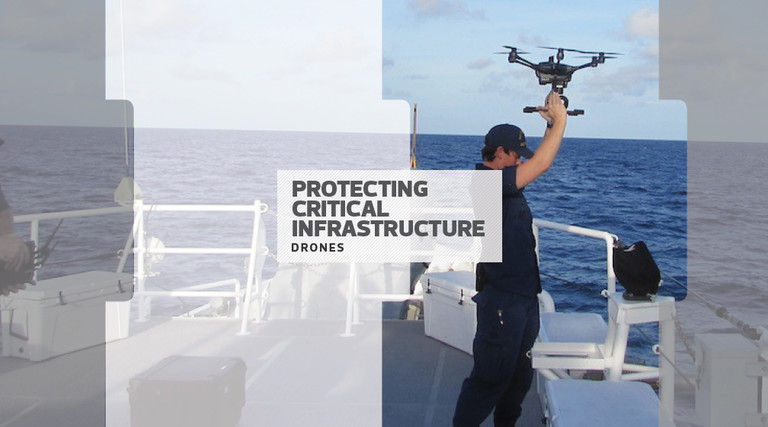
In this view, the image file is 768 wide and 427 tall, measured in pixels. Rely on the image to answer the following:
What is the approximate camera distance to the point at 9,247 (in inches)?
128

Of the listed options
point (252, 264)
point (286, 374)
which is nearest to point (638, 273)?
point (286, 374)

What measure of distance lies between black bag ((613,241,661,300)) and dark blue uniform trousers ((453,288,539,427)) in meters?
0.45

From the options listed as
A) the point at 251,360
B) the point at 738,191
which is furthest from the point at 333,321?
the point at 738,191

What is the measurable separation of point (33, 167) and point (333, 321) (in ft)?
184

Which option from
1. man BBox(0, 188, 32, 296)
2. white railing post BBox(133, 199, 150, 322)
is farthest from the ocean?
man BBox(0, 188, 32, 296)

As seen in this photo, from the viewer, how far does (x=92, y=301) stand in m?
5.54

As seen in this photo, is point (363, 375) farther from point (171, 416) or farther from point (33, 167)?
point (33, 167)

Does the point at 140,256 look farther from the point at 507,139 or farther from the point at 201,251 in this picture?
the point at 507,139

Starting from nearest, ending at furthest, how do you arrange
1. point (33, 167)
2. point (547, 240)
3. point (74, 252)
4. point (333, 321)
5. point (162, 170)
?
point (333, 321) → point (547, 240) → point (74, 252) → point (162, 170) → point (33, 167)

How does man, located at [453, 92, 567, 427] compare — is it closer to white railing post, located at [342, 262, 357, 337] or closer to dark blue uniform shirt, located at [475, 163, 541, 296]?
dark blue uniform shirt, located at [475, 163, 541, 296]

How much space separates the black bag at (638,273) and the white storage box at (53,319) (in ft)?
12.5

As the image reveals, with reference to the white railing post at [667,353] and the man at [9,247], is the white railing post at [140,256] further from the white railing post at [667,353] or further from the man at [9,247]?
the white railing post at [667,353]

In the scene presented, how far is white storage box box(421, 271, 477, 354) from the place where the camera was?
5.34 m

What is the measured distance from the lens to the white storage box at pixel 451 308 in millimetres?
5344
